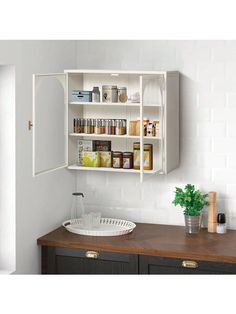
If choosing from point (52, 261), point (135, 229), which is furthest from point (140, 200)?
point (52, 261)

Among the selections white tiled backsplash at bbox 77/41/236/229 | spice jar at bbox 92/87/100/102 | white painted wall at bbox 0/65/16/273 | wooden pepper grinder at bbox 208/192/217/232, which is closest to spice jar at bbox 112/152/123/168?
white tiled backsplash at bbox 77/41/236/229

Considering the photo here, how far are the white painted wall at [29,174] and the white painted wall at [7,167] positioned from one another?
0.03 m

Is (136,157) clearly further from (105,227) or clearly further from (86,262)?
(86,262)

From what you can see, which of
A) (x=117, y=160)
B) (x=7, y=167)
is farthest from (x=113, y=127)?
(x=7, y=167)

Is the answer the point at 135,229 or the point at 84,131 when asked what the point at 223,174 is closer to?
the point at 135,229

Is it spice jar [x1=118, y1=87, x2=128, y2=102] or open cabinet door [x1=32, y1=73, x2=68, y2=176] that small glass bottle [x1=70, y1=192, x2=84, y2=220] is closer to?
open cabinet door [x1=32, y1=73, x2=68, y2=176]

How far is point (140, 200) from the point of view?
3707 millimetres

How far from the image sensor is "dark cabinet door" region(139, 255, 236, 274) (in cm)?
290

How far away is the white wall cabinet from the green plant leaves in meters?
0.18

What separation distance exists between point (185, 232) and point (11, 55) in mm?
1579

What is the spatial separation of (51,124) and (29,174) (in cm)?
43

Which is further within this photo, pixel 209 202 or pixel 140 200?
pixel 140 200
